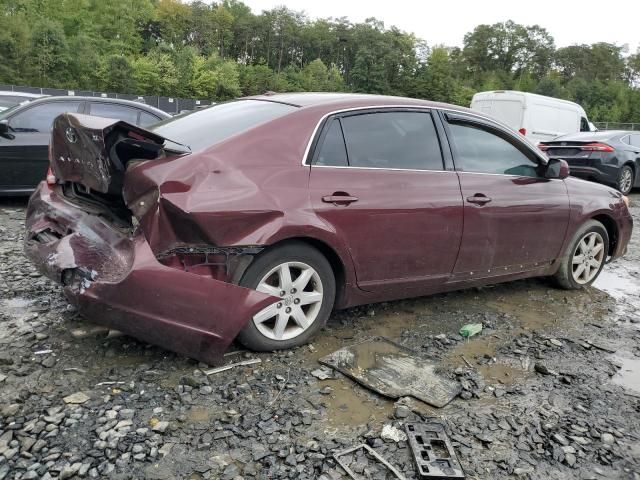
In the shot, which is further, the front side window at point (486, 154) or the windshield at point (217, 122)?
the front side window at point (486, 154)

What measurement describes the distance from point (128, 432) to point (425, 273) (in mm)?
2208

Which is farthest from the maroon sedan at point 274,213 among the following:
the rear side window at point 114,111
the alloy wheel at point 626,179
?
the alloy wheel at point 626,179

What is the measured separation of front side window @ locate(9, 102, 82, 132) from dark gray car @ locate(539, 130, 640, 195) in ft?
29.8

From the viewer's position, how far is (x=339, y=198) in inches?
129

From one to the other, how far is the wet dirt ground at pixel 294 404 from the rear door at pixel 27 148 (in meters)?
3.25

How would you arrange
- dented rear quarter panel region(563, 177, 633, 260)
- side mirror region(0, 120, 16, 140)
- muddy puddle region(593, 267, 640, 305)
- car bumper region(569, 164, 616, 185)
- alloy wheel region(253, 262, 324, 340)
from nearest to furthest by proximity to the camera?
alloy wheel region(253, 262, 324, 340) < dented rear quarter panel region(563, 177, 633, 260) < muddy puddle region(593, 267, 640, 305) < side mirror region(0, 120, 16, 140) < car bumper region(569, 164, 616, 185)

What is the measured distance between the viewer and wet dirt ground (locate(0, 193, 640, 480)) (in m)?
2.31

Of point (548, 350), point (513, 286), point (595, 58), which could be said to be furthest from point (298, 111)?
point (595, 58)

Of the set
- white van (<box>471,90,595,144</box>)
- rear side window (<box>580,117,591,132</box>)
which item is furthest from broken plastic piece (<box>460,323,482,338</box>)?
rear side window (<box>580,117,591,132</box>)

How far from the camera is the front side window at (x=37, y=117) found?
679 cm

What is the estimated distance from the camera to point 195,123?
11.7 feet

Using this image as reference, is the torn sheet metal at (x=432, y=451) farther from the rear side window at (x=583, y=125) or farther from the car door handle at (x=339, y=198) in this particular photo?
the rear side window at (x=583, y=125)

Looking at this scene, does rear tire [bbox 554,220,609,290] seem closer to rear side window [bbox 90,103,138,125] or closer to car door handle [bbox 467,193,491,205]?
car door handle [bbox 467,193,491,205]

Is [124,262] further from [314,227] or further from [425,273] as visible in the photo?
[425,273]
